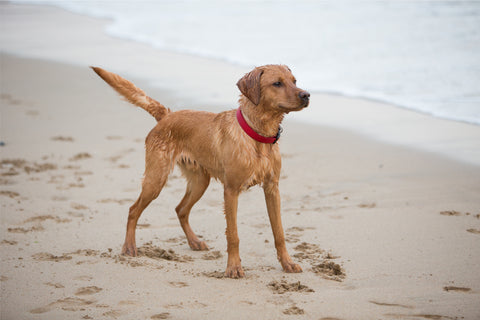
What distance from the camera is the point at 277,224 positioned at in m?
4.36

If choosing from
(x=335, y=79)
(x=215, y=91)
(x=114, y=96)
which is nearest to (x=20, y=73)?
(x=114, y=96)

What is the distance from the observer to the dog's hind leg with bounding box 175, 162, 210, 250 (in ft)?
16.1

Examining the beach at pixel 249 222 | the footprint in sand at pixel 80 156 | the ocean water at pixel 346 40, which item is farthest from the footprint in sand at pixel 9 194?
the ocean water at pixel 346 40

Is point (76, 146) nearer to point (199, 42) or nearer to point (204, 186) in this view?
point (204, 186)

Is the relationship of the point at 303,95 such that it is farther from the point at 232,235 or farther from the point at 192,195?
the point at 192,195

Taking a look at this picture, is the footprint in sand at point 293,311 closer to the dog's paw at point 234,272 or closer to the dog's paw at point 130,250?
the dog's paw at point 234,272

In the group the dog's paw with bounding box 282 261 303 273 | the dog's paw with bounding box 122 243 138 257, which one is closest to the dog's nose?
the dog's paw with bounding box 282 261 303 273

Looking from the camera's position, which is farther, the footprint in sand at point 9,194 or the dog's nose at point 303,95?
the footprint in sand at point 9,194

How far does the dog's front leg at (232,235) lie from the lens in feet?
Result: 13.9

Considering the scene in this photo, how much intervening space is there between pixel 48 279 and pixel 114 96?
20.7 ft

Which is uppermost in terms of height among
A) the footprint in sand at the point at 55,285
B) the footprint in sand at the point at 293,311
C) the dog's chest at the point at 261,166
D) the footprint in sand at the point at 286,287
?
the dog's chest at the point at 261,166

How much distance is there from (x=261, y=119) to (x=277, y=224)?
0.85 m

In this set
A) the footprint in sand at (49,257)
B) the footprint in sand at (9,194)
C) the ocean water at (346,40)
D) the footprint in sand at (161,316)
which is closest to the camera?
the footprint in sand at (161,316)

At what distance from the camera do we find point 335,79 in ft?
35.7
